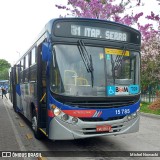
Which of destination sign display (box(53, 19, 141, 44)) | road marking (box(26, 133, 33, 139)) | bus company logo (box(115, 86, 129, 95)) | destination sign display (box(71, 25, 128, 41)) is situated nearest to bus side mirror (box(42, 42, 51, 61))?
destination sign display (box(53, 19, 141, 44))

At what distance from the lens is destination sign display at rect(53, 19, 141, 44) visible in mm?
7078

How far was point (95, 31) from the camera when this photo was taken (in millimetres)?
7383

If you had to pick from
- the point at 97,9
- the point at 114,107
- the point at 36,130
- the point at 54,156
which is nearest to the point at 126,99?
the point at 114,107

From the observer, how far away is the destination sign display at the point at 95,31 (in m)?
→ 7.08

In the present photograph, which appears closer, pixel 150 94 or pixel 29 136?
pixel 29 136

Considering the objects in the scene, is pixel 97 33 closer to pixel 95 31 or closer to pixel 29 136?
pixel 95 31

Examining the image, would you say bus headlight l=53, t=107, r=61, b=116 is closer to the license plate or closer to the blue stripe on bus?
the blue stripe on bus

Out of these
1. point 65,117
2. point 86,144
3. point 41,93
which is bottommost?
point 86,144

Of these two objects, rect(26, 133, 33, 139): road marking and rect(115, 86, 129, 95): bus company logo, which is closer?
rect(115, 86, 129, 95): bus company logo

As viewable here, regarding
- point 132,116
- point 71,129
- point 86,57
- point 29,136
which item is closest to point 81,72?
point 86,57

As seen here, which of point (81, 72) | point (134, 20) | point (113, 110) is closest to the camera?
point (81, 72)

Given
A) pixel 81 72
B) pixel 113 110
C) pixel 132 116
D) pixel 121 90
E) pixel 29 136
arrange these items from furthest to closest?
pixel 29 136 < pixel 132 116 < pixel 121 90 < pixel 113 110 < pixel 81 72

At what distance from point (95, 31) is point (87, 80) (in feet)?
4.33

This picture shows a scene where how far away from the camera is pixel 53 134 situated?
6.78m
